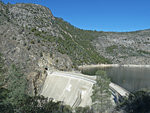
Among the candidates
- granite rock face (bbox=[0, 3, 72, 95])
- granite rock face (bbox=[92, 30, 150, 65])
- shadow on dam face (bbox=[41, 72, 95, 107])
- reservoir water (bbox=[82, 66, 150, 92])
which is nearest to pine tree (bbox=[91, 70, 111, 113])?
shadow on dam face (bbox=[41, 72, 95, 107])

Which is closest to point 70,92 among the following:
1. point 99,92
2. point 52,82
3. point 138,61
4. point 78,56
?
point 52,82

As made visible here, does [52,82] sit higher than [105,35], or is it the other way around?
[105,35]

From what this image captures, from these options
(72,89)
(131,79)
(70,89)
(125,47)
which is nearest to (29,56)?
(70,89)

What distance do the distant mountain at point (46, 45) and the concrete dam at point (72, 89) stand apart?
6.72m

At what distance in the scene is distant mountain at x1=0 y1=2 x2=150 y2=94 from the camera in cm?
5528

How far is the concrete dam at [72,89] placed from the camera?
107 feet

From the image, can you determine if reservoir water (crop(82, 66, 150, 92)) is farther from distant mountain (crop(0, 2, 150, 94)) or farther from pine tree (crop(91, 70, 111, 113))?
pine tree (crop(91, 70, 111, 113))

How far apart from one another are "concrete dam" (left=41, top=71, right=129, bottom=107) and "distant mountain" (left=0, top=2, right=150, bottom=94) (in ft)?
22.1

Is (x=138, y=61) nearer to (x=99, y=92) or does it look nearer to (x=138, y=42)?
(x=138, y=42)

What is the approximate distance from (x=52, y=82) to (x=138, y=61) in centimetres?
10646

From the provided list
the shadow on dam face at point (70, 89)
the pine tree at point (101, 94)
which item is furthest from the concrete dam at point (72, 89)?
the pine tree at point (101, 94)

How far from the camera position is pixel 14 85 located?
27.1 meters

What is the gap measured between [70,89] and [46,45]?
131ft

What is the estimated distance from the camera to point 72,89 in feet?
127
